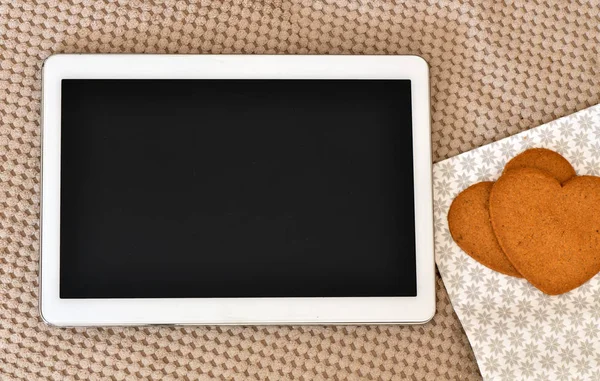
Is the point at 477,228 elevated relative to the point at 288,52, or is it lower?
lower

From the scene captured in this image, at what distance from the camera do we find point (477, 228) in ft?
1.76

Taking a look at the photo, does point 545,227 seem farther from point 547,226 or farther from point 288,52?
point 288,52

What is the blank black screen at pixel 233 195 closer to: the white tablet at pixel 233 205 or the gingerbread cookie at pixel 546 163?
the white tablet at pixel 233 205

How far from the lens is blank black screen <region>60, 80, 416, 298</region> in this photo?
0.52 m

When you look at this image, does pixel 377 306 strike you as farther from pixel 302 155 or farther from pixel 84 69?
pixel 84 69

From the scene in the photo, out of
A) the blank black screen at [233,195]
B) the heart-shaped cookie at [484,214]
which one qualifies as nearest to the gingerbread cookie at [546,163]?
the heart-shaped cookie at [484,214]

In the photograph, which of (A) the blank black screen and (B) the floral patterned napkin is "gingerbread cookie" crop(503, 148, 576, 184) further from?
(A) the blank black screen

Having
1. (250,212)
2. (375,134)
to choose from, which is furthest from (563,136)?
(250,212)

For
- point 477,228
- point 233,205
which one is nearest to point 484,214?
point 477,228

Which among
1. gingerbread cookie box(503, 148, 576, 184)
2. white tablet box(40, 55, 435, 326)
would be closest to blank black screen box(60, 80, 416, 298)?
white tablet box(40, 55, 435, 326)

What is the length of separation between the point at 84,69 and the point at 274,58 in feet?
0.56

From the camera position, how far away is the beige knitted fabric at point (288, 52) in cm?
55

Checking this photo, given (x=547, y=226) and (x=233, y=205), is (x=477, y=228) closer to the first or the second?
(x=547, y=226)

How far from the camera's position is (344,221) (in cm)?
52
